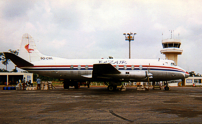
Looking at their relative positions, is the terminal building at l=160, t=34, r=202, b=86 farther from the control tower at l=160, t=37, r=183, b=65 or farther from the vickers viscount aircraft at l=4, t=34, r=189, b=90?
the vickers viscount aircraft at l=4, t=34, r=189, b=90

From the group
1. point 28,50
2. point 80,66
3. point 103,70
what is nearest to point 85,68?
point 80,66

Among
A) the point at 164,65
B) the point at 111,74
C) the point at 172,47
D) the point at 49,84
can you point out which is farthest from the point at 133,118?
the point at 172,47

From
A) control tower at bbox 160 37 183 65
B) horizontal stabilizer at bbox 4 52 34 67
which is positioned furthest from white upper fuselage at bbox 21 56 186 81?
control tower at bbox 160 37 183 65

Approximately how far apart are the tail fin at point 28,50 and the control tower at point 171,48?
40959 millimetres

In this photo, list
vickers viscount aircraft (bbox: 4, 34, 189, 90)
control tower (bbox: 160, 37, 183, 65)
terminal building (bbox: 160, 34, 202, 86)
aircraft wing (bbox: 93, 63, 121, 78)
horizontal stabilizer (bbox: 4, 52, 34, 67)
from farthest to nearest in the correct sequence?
1. control tower (bbox: 160, 37, 183, 65)
2. terminal building (bbox: 160, 34, 202, 86)
3. vickers viscount aircraft (bbox: 4, 34, 189, 90)
4. horizontal stabilizer (bbox: 4, 52, 34, 67)
5. aircraft wing (bbox: 93, 63, 121, 78)

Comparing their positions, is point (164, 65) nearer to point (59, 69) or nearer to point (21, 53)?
point (59, 69)

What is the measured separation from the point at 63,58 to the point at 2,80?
34219mm

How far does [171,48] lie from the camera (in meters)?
55.2

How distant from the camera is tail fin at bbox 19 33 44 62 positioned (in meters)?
25.7

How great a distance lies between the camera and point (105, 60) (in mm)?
25516

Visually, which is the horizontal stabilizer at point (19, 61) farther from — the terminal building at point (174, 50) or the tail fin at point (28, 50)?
the terminal building at point (174, 50)

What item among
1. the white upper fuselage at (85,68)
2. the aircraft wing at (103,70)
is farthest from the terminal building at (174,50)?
the aircraft wing at (103,70)

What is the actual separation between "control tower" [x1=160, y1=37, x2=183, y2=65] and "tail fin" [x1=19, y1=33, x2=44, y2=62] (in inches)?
1613

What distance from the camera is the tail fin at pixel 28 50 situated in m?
25.7
